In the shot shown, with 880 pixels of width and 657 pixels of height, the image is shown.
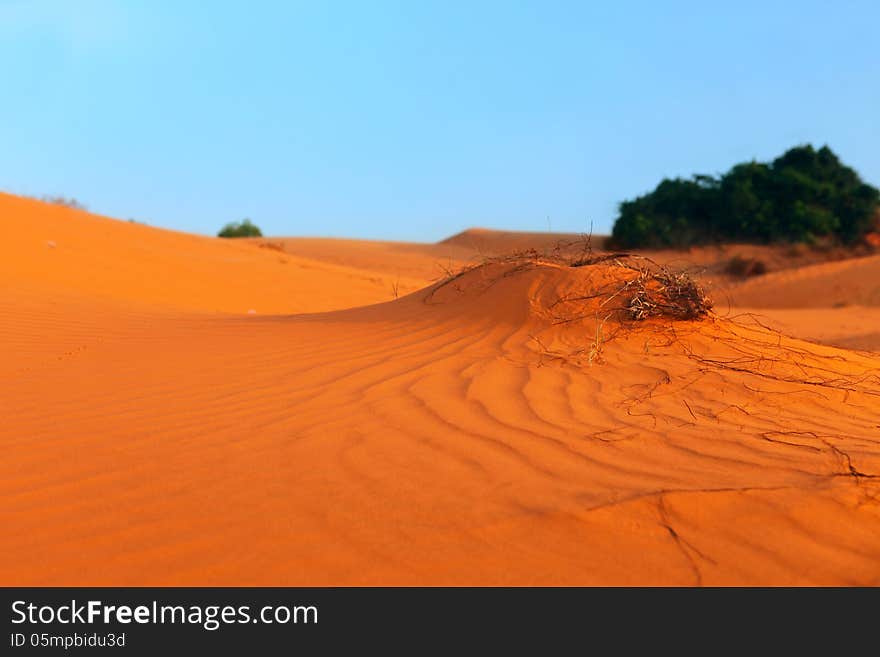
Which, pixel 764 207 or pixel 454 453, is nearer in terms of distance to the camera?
pixel 454 453

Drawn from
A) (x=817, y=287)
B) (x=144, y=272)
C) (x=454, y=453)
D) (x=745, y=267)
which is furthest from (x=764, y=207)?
(x=454, y=453)

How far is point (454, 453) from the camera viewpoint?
304 centimetres

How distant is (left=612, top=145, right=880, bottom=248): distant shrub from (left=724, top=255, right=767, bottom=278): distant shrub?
11.8 feet

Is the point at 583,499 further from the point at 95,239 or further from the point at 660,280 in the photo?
the point at 95,239

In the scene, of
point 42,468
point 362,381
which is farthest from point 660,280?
point 42,468

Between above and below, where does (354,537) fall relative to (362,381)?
below

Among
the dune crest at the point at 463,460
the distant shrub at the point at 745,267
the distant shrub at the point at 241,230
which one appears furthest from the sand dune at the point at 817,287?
the distant shrub at the point at 241,230

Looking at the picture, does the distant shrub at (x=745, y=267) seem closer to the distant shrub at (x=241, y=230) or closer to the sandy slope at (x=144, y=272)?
the sandy slope at (x=144, y=272)

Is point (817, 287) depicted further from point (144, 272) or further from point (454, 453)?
point (454, 453)

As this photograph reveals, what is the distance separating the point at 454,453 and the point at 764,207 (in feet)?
81.6

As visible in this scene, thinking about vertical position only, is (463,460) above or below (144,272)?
below

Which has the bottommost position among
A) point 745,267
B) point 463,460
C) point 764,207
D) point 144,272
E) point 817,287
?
point 463,460
